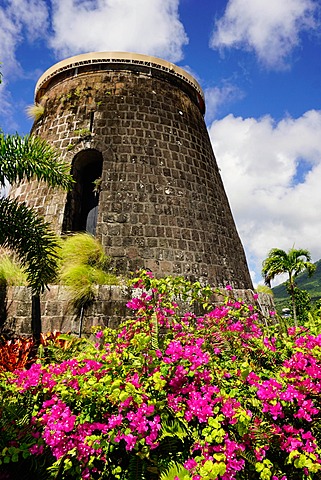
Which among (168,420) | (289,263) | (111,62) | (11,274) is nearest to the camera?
(168,420)

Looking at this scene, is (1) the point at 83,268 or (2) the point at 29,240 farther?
(1) the point at 83,268

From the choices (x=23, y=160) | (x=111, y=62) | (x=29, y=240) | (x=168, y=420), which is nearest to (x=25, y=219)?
(x=29, y=240)

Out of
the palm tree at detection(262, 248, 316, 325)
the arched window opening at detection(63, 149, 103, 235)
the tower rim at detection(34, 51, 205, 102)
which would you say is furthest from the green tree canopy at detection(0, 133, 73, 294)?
the palm tree at detection(262, 248, 316, 325)

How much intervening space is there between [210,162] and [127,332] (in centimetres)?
685

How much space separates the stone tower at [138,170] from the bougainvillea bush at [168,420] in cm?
415

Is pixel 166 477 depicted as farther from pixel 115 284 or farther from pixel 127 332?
pixel 115 284

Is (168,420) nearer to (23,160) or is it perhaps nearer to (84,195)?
(23,160)

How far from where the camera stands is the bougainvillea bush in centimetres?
204

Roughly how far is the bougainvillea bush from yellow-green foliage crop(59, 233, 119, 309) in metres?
3.06

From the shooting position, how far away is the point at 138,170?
7605 millimetres

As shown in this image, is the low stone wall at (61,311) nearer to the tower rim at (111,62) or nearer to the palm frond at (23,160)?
the palm frond at (23,160)

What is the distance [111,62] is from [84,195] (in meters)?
3.69

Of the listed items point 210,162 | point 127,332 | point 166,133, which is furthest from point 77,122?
point 127,332

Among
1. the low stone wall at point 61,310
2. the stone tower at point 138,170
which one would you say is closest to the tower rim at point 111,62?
the stone tower at point 138,170
